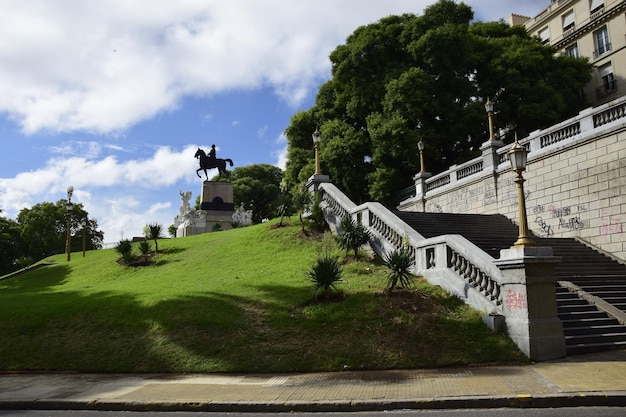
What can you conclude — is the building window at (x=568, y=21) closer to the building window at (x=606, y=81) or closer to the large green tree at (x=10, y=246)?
the building window at (x=606, y=81)

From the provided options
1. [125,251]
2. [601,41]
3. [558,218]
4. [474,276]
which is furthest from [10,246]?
[601,41]

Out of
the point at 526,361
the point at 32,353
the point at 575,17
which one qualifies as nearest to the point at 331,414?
the point at 526,361

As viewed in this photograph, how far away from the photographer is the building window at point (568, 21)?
→ 38.2 meters

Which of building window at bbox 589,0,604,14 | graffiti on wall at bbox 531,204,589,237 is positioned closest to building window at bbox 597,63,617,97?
building window at bbox 589,0,604,14

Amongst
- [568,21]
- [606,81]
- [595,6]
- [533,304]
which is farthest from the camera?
[568,21]

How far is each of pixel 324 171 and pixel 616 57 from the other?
927 inches

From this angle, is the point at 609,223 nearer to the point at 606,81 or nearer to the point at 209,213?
the point at 606,81

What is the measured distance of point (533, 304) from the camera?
9180mm

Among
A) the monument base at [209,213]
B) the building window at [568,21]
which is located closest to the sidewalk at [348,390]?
the monument base at [209,213]

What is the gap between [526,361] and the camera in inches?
348

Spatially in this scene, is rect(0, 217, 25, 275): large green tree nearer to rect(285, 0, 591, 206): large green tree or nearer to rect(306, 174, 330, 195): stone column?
rect(285, 0, 591, 206): large green tree

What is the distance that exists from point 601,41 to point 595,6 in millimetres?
3083

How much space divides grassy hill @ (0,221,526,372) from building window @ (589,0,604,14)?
34.3 metres

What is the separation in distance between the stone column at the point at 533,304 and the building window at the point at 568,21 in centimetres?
3665
